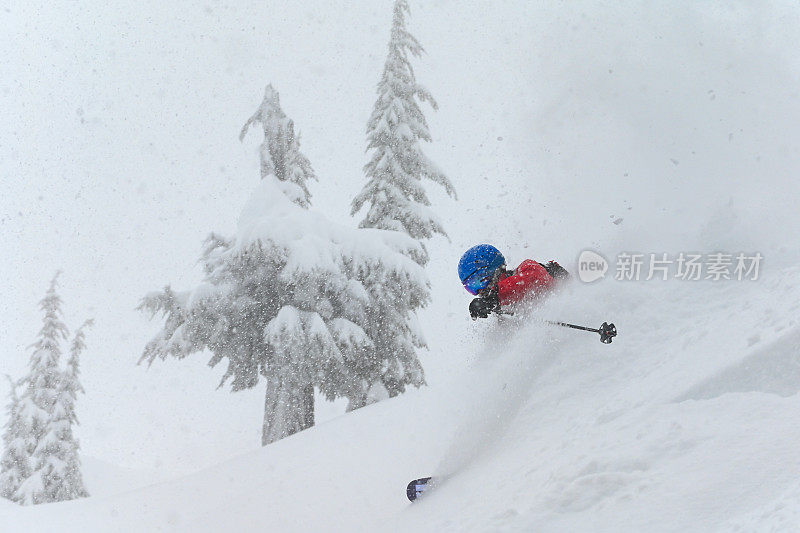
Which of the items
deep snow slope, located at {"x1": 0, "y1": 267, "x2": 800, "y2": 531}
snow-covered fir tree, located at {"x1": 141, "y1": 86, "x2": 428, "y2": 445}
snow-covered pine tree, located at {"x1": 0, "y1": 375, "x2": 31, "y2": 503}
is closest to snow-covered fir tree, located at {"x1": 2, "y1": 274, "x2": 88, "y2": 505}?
snow-covered pine tree, located at {"x1": 0, "y1": 375, "x2": 31, "y2": 503}

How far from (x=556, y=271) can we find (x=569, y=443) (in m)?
3.07

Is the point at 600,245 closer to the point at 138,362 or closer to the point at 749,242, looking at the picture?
the point at 749,242

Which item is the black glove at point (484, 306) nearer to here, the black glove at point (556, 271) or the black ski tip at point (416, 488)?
the black glove at point (556, 271)

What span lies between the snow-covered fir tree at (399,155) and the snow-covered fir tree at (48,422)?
11281mm

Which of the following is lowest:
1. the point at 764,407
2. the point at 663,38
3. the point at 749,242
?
the point at 764,407

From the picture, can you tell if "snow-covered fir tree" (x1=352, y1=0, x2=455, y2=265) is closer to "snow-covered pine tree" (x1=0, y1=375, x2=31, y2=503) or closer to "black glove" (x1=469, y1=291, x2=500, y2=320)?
"black glove" (x1=469, y1=291, x2=500, y2=320)

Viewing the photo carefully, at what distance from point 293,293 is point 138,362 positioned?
333cm

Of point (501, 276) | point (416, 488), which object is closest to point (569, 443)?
point (416, 488)

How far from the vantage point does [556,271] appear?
7441 millimetres

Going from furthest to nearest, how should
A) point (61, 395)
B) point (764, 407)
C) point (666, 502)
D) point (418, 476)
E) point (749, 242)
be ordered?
1. point (61, 395)
2. point (749, 242)
3. point (418, 476)
4. point (764, 407)
5. point (666, 502)

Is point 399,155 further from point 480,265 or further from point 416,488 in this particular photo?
point 416,488

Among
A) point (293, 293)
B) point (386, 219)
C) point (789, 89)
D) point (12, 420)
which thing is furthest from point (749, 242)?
point (12, 420)

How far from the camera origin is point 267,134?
16.3 metres

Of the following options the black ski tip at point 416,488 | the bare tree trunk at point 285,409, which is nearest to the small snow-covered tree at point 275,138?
the bare tree trunk at point 285,409
